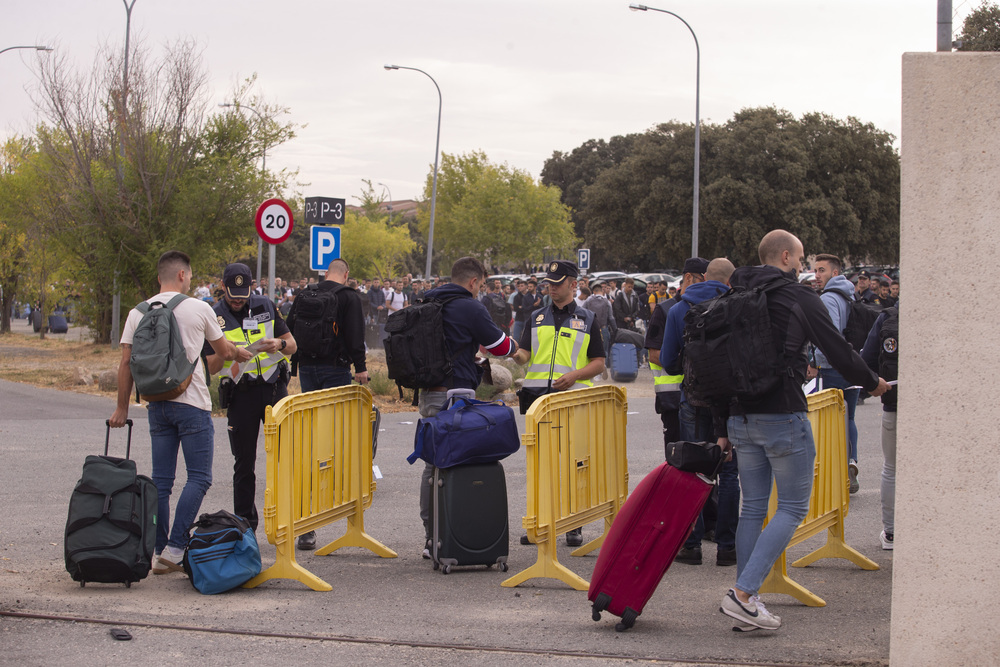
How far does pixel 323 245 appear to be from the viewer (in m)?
12.9

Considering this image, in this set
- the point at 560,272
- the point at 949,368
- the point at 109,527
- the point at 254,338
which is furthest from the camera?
the point at 560,272

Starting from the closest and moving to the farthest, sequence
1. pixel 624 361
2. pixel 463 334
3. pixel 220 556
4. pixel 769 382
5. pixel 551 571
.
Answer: pixel 769 382 < pixel 220 556 < pixel 551 571 < pixel 463 334 < pixel 624 361

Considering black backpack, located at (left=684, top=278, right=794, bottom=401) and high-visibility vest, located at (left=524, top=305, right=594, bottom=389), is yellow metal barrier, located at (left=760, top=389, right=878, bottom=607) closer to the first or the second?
black backpack, located at (left=684, top=278, right=794, bottom=401)

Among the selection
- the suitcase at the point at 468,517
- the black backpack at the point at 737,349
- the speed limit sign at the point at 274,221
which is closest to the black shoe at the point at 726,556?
the suitcase at the point at 468,517

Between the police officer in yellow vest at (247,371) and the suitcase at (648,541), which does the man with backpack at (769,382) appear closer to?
the suitcase at (648,541)

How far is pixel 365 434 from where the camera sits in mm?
6500

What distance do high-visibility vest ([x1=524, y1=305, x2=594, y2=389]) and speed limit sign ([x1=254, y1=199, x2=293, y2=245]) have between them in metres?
6.39

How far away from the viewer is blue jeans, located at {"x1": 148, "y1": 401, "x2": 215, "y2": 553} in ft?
19.4

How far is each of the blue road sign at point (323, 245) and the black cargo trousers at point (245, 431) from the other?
6019mm

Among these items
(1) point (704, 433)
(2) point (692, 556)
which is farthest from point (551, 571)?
(1) point (704, 433)

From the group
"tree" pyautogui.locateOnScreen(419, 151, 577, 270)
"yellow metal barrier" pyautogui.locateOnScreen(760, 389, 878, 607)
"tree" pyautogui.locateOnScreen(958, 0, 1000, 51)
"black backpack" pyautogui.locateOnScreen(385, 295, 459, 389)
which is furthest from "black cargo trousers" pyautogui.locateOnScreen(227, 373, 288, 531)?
"tree" pyautogui.locateOnScreen(419, 151, 577, 270)

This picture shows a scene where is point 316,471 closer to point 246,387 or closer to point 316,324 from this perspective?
point 246,387

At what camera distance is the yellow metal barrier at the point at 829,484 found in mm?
6051

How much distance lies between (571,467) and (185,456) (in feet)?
7.62
